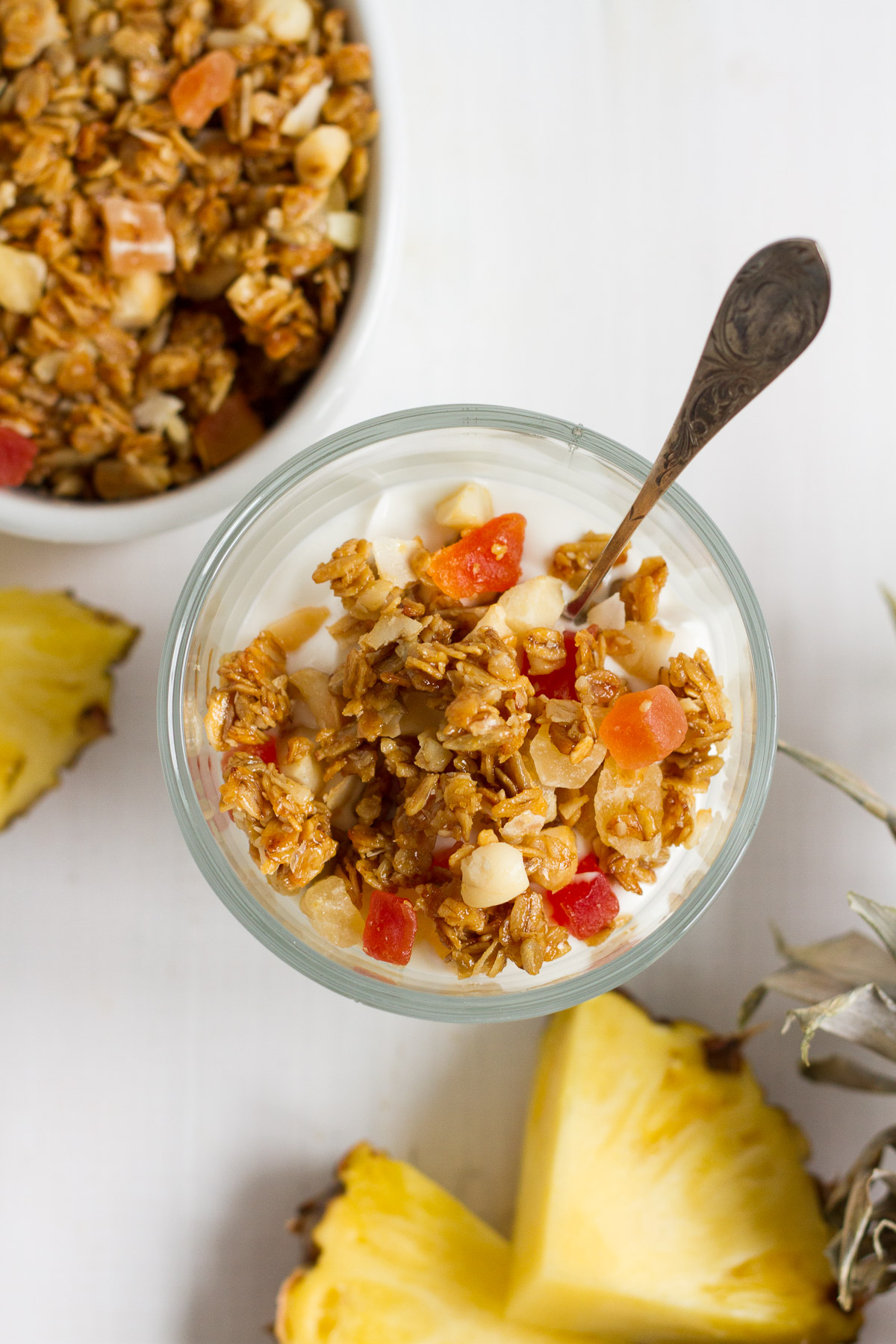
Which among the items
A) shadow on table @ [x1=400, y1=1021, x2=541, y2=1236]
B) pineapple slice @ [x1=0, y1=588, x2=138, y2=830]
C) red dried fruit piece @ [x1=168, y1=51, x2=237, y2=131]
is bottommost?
shadow on table @ [x1=400, y1=1021, x2=541, y2=1236]

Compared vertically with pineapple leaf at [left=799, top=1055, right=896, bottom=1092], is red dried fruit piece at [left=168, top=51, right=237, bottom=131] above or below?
above

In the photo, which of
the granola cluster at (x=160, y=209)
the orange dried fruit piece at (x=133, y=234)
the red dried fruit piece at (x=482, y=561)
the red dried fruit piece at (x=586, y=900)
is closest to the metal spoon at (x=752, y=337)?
the red dried fruit piece at (x=482, y=561)

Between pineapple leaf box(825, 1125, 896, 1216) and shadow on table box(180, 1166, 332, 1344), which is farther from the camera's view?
shadow on table box(180, 1166, 332, 1344)

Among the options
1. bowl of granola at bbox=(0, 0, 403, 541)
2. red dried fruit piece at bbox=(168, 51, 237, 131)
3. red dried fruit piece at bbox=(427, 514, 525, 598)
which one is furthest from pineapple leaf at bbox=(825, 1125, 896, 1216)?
red dried fruit piece at bbox=(168, 51, 237, 131)

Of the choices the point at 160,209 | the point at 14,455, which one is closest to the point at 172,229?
the point at 160,209

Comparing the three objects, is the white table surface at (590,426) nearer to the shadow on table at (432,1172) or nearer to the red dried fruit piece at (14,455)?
the shadow on table at (432,1172)

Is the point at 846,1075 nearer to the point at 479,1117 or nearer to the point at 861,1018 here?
the point at 861,1018

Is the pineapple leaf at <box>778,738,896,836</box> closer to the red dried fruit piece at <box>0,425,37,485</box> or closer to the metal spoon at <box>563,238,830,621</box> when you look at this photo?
the metal spoon at <box>563,238,830,621</box>
